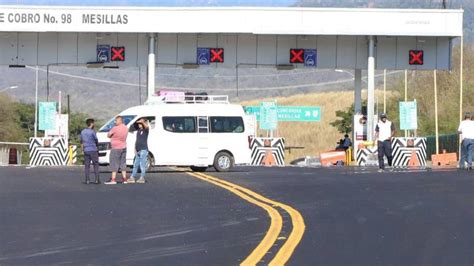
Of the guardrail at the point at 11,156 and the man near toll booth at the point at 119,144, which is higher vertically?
the man near toll booth at the point at 119,144

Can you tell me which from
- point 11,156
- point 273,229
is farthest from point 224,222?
point 11,156

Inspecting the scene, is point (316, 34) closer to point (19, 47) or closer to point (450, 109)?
point (19, 47)

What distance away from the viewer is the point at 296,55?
42688 millimetres

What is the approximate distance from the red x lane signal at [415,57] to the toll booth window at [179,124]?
1477 cm

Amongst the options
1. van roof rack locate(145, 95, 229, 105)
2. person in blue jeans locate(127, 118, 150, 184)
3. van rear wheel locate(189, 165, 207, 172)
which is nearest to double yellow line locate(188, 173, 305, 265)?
person in blue jeans locate(127, 118, 150, 184)

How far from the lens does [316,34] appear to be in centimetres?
4144

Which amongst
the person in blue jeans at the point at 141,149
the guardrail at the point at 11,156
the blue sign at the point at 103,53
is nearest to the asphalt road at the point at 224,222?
the person in blue jeans at the point at 141,149

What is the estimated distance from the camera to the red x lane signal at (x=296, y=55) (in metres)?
42.7

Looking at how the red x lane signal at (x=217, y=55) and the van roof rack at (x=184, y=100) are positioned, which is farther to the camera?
the red x lane signal at (x=217, y=55)

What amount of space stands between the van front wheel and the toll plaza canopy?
10507mm

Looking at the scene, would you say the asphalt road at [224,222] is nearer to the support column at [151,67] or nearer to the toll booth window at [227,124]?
the toll booth window at [227,124]

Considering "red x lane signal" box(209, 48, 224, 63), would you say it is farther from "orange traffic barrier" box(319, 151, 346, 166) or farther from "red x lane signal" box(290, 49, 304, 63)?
"orange traffic barrier" box(319, 151, 346, 166)

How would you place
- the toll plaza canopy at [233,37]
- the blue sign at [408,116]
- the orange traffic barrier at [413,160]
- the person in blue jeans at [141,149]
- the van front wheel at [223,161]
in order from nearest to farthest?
the person in blue jeans at [141,149], the van front wheel at [223,161], the orange traffic barrier at [413,160], the toll plaza canopy at [233,37], the blue sign at [408,116]

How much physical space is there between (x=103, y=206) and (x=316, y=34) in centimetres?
2450
